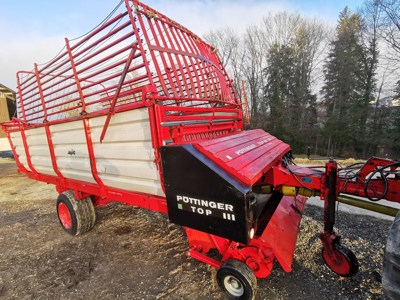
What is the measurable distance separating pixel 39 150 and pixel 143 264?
113 inches

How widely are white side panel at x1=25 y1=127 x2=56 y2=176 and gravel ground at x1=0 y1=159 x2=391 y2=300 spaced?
120cm

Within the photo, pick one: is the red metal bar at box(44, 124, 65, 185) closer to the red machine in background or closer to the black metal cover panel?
the red machine in background

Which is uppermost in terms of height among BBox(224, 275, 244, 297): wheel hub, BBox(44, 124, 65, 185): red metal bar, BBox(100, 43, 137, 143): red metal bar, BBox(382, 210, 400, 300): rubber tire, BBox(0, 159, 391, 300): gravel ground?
BBox(100, 43, 137, 143): red metal bar

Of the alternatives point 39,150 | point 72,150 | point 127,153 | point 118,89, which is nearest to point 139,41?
point 118,89

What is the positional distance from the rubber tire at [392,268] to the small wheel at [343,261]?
107cm

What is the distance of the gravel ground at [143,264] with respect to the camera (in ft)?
8.19

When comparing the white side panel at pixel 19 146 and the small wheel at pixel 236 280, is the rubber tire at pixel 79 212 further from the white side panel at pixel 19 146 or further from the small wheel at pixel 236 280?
the small wheel at pixel 236 280

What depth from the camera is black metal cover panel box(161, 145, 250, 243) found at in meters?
1.77

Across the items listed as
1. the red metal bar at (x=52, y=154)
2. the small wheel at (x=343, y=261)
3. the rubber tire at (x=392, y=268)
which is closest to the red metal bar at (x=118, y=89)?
the red metal bar at (x=52, y=154)

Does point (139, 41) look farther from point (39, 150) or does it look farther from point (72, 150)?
point (39, 150)

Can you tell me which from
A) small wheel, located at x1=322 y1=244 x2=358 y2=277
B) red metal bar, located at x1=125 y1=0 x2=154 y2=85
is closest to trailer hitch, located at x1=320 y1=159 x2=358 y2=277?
small wheel, located at x1=322 y1=244 x2=358 y2=277

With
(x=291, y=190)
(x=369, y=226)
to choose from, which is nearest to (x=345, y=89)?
(x=369, y=226)

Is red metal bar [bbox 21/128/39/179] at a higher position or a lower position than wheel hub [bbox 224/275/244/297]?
higher

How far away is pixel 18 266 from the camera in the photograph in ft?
10.6
